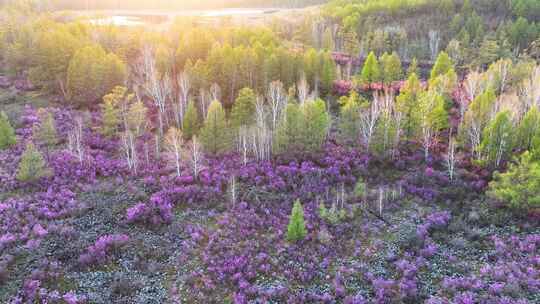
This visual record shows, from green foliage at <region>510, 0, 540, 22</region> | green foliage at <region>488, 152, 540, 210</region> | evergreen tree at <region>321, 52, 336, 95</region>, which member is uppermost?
green foliage at <region>510, 0, 540, 22</region>

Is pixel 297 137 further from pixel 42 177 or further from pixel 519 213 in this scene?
pixel 42 177

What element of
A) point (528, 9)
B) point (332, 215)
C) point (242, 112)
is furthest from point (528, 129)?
point (528, 9)

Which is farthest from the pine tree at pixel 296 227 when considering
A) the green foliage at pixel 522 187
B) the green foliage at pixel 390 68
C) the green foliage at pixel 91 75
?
the green foliage at pixel 390 68

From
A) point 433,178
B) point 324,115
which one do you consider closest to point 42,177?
point 324,115

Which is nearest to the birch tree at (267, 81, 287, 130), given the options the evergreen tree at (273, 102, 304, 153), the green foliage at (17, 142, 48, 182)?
the evergreen tree at (273, 102, 304, 153)

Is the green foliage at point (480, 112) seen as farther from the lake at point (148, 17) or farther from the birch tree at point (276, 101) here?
the lake at point (148, 17)

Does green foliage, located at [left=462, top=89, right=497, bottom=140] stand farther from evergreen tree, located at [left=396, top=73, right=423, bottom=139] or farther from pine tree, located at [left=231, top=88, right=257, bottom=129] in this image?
pine tree, located at [left=231, top=88, right=257, bottom=129]
